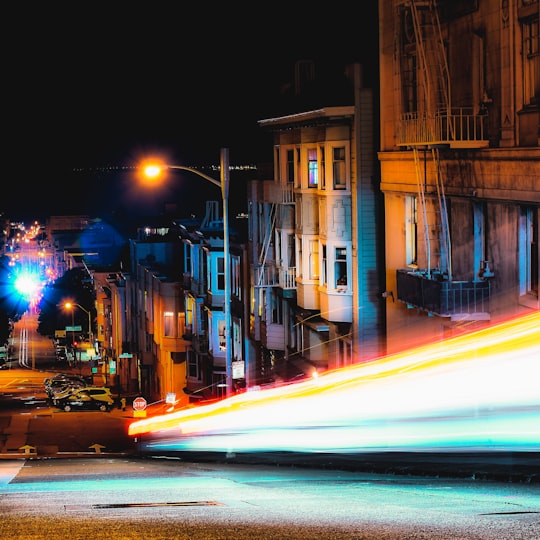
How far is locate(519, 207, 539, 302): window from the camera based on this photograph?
2417 cm

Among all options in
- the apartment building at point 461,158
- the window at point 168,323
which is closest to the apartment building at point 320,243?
the apartment building at point 461,158

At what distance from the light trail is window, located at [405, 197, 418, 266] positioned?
2.59 m

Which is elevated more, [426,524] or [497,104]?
[497,104]

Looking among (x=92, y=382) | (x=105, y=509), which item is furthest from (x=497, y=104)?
(x=92, y=382)

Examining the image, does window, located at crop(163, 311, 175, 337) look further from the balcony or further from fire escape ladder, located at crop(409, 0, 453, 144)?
the balcony

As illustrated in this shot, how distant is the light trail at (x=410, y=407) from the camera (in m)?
24.5

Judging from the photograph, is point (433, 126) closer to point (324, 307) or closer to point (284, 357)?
point (324, 307)

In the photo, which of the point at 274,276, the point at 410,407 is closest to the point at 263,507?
→ the point at 410,407

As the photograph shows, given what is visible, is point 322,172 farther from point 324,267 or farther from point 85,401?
point 85,401

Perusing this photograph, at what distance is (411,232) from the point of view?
32.2m

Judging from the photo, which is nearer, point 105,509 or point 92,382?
point 105,509

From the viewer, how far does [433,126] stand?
2647 cm

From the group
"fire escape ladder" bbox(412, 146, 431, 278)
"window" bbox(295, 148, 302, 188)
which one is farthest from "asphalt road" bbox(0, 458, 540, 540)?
"window" bbox(295, 148, 302, 188)

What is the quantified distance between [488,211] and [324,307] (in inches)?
458
